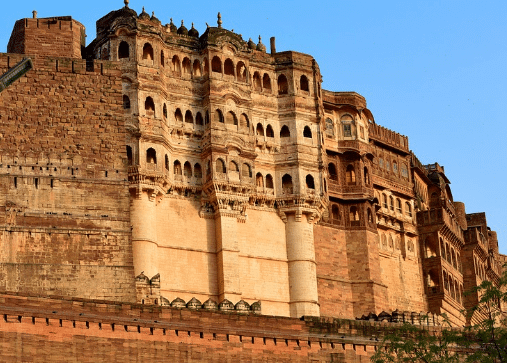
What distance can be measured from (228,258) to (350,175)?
10374mm

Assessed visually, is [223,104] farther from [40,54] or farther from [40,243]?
[40,243]

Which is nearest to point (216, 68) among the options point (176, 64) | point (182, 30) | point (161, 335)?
point (176, 64)

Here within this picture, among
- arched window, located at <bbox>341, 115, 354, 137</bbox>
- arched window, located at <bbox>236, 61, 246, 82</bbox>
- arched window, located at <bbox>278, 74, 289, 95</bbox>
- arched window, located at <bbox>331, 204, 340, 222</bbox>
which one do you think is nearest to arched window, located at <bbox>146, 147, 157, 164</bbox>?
arched window, located at <bbox>236, 61, 246, 82</bbox>

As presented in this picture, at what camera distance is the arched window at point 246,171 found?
193 ft

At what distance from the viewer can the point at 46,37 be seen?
5438cm

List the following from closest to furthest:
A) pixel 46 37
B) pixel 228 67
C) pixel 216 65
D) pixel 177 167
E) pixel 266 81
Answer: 1. pixel 46 37
2. pixel 177 167
3. pixel 216 65
4. pixel 228 67
5. pixel 266 81

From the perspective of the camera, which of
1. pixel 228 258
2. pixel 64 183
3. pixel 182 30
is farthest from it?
pixel 182 30

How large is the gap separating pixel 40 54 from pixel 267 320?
1504 cm

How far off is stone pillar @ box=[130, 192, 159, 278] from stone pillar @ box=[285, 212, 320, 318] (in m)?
6.76

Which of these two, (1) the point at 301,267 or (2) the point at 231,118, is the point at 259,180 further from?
(1) the point at 301,267

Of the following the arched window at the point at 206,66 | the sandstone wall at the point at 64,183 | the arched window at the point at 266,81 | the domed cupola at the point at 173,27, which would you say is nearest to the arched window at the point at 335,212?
the arched window at the point at 266,81

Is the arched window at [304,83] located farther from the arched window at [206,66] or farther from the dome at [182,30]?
the dome at [182,30]

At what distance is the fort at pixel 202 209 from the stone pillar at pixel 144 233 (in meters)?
0.08

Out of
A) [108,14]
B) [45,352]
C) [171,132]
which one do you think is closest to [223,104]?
[171,132]
